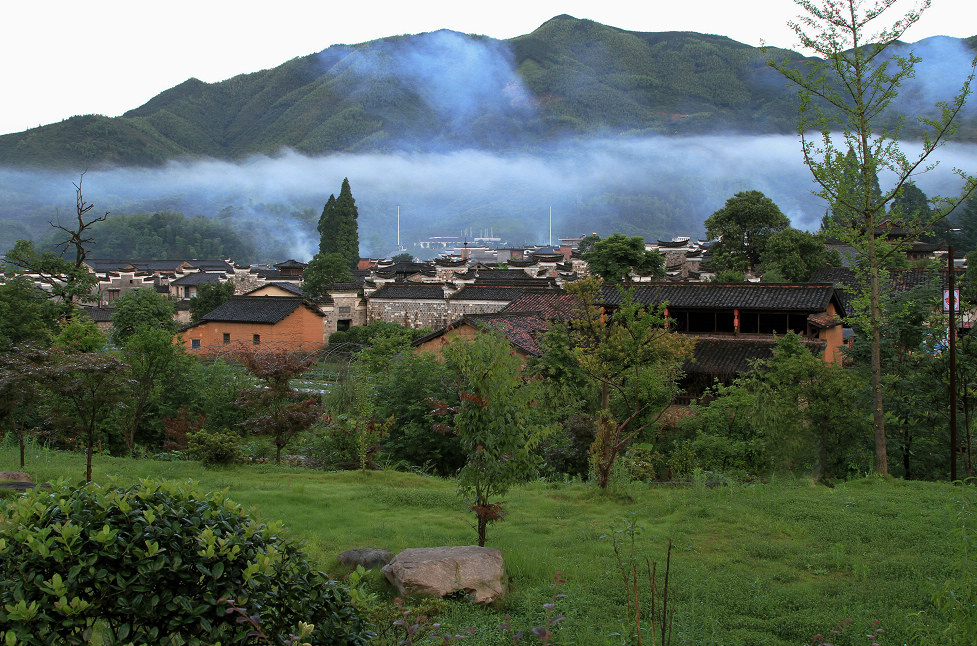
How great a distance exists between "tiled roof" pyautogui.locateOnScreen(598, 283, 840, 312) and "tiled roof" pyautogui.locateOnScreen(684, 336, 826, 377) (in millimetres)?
1050

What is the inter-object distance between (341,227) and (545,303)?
40.0 m

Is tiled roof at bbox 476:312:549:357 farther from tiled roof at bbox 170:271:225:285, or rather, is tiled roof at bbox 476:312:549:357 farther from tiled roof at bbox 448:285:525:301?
tiled roof at bbox 170:271:225:285

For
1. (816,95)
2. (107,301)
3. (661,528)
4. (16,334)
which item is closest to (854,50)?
(816,95)

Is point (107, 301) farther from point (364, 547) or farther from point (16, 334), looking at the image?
point (364, 547)

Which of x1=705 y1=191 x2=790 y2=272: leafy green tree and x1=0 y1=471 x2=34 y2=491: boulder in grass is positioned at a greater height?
x1=705 y1=191 x2=790 y2=272: leafy green tree

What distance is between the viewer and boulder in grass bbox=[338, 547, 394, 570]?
7.41 m

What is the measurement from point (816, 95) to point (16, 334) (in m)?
18.1

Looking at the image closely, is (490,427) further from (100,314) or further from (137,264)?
(137,264)

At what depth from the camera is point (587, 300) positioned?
11.9m

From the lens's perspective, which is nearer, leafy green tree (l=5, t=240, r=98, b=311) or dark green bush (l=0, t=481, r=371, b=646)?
dark green bush (l=0, t=481, r=371, b=646)

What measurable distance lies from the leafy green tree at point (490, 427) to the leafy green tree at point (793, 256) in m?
32.4

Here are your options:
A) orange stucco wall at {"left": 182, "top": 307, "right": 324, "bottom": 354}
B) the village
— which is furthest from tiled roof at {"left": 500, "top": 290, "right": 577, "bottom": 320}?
orange stucco wall at {"left": 182, "top": 307, "right": 324, "bottom": 354}

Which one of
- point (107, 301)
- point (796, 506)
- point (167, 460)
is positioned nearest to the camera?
point (796, 506)

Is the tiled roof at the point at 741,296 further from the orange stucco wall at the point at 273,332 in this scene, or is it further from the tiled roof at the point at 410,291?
the orange stucco wall at the point at 273,332
